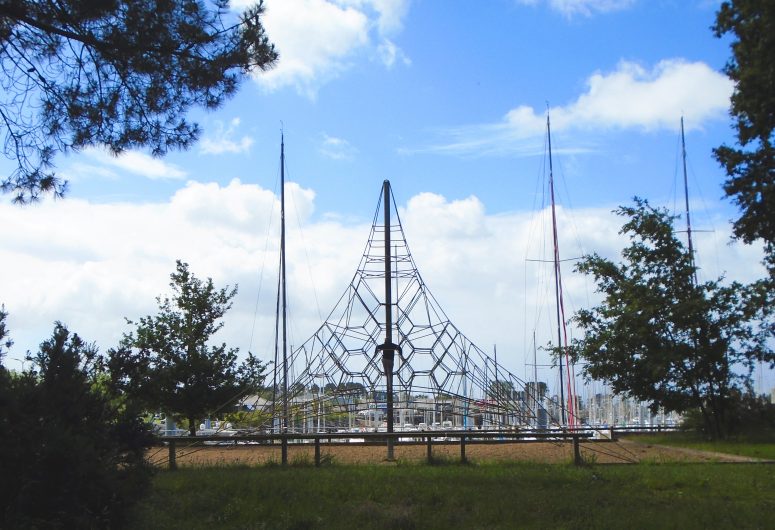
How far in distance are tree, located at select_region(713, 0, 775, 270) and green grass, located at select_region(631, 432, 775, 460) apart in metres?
5.68

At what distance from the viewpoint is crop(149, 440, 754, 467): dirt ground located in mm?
15828

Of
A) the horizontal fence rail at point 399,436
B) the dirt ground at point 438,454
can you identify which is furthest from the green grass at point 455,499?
the dirt ground at point 438,454

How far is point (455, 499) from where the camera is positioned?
1080 centimetres

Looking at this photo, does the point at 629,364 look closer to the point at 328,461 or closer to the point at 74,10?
the point at 328,461

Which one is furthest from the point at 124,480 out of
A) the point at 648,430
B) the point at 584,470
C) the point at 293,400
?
the point at 648,430

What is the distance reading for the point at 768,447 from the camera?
→ 20391 millimetres

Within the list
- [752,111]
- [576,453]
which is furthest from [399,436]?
[752,111]

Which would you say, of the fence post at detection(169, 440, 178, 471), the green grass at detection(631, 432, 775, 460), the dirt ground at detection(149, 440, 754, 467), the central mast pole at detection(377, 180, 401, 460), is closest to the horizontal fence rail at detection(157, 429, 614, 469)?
the fence post at detection(169, 440, 178, 471)

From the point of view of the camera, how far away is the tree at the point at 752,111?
11.1m

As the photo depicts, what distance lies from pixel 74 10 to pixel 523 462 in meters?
10.9

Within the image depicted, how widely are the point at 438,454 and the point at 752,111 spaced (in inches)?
338

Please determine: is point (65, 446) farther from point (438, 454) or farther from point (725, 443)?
point (725, 443)

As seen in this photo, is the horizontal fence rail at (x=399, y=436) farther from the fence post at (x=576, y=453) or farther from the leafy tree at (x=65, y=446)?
the leafy tree at (x=65, y=446)

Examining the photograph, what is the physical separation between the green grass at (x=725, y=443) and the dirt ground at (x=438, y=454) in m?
1.24
